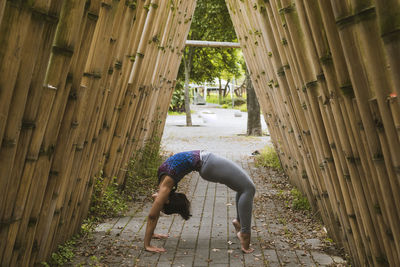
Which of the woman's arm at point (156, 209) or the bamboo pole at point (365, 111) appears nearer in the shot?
the bamboo pole at point (365, 111)

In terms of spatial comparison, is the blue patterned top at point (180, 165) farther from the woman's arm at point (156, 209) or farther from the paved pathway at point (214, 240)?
the paved pathway at point (214, 240)

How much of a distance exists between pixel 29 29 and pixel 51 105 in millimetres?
498

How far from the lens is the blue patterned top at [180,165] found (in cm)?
373

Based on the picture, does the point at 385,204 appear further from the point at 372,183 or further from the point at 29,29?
the point at 29,29

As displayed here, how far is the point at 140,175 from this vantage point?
6.31m

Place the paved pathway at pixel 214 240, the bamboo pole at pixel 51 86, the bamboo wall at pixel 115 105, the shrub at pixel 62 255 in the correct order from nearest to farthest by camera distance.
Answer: the bamboo wall at pixel 115 105 → the bamboo pole at pixel 51 86 → the shrub at pixel 62 255 → the paved pathway at pixel 214 240

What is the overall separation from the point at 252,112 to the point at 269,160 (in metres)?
5.12

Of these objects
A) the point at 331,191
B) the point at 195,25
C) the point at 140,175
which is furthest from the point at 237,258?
the point at 195,25

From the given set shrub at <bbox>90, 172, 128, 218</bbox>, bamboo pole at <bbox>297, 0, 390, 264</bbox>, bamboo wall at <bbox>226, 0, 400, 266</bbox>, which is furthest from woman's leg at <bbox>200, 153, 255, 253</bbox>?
bamboo pole at <bbox>297, 0, 390, 264</bbox>

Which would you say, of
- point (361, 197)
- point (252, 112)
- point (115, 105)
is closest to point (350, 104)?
point (361, 197)

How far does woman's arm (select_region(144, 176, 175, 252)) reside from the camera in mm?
3652

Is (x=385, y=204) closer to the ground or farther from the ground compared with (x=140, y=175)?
farther from the ground

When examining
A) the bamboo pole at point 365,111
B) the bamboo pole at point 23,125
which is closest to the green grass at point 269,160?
the bamboo pole at point 365,111

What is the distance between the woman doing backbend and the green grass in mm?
3854
